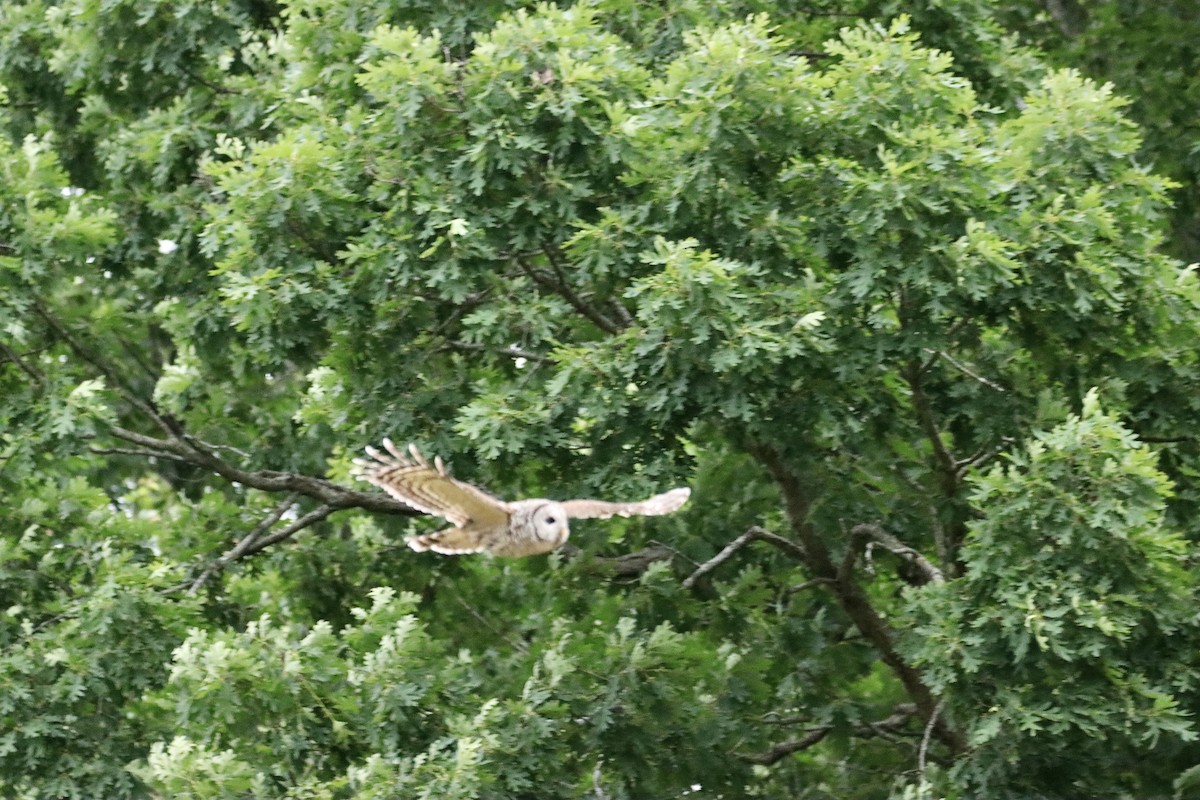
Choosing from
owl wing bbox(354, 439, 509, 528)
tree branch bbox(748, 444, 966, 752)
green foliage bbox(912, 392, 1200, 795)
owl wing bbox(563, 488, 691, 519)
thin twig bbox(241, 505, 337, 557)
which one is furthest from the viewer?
thin twig bbox(241, 505, 337, 557)

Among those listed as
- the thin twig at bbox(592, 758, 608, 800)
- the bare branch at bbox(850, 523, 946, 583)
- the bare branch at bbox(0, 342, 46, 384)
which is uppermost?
the bare branch at bbox(0, 342, 46, 384)

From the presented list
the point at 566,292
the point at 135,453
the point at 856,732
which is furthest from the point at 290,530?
the point at 856,732

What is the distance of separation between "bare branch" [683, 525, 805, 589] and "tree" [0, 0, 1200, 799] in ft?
0.10

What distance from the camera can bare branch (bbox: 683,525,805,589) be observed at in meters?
9.93

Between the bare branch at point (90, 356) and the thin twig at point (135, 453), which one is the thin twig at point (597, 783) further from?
the bare branch at point (90, 356)

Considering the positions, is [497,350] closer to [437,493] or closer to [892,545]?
[437,493]

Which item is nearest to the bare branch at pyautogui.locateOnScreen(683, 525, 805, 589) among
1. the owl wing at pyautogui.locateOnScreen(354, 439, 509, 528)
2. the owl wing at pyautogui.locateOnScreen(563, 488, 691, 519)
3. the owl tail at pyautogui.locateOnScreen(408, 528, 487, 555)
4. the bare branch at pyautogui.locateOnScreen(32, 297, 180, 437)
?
the owl wing at pyautogui.locateOnScreen(563, 488, 691, 519)

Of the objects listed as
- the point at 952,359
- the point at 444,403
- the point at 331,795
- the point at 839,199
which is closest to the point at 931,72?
the point at 839,199

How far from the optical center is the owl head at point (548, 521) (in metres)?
7.70

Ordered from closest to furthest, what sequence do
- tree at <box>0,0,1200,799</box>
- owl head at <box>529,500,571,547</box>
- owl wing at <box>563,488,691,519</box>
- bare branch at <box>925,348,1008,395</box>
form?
owl head at <box>529,500,571,547</box> < owl wing at <box>563,488,691,519</box> < tree at <box>0,0,1200,799</box> < bare branch at <box>925,348,1008,395</box>

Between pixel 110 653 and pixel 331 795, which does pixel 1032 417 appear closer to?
pixel 331 795

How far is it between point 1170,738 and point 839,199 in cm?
263

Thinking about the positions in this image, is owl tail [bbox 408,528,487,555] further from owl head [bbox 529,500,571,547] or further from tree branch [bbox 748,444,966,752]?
tree branch [bbox 748,444,966,752]

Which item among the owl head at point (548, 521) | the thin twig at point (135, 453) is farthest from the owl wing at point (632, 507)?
the thin twig at point (135, 453)
